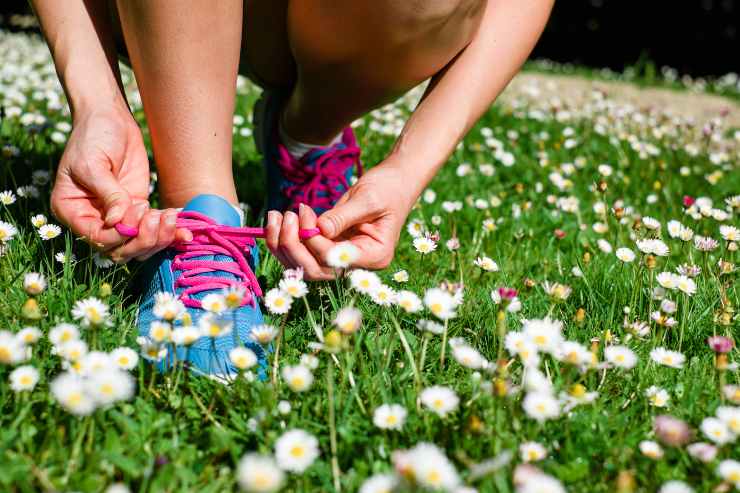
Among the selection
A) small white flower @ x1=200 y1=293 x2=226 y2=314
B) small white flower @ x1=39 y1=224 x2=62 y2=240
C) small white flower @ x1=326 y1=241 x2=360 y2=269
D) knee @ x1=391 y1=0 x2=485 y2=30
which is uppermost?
knee @ x1=391 y1=0 x2=485 y2=30

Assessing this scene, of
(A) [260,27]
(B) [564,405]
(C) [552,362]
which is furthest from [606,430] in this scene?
(A) [260,27]

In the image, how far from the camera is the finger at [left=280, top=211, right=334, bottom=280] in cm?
120

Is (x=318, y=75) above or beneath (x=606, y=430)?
above

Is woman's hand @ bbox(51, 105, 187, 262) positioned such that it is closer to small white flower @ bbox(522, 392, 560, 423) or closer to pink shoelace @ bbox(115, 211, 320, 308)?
pink shoelace @ bbox(115, 211, 320, 308)

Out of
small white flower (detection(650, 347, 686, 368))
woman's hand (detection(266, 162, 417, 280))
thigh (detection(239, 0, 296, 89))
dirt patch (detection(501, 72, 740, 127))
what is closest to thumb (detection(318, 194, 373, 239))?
woman's hand (detection(266, 162, 417, 280))

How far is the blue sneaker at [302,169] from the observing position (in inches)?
68.8

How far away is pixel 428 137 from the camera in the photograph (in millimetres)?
1436

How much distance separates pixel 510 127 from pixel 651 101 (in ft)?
7.11

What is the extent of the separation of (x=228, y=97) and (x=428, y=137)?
392 millimetres

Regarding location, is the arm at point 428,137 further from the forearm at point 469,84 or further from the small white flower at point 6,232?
the small white flower at point 6,232

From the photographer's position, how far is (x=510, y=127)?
3.16m

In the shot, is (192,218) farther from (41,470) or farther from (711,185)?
(711,185)

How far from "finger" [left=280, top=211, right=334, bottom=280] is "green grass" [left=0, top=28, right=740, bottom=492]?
0.08 m

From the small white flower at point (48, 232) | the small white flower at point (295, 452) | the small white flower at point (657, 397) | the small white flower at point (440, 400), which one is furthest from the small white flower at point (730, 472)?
the small white flower at point (48, 232)
